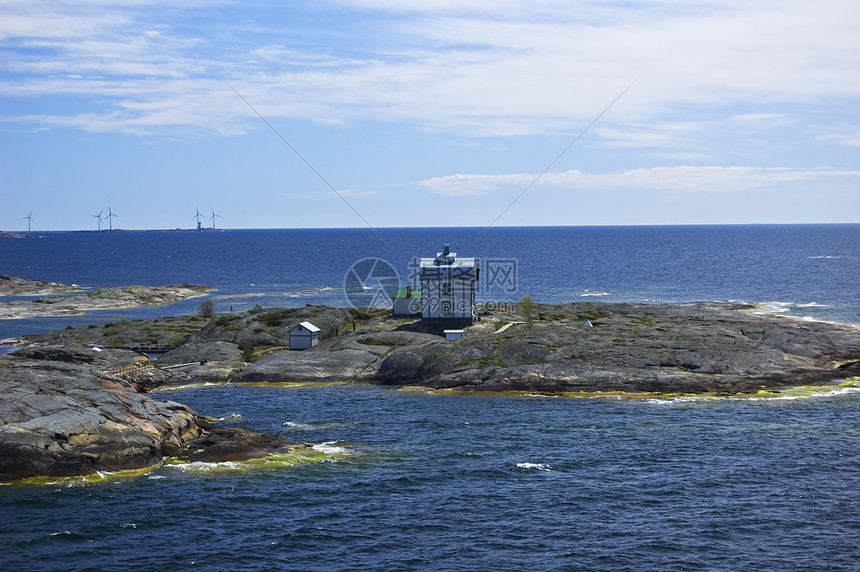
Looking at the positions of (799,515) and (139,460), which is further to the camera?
(139,460)

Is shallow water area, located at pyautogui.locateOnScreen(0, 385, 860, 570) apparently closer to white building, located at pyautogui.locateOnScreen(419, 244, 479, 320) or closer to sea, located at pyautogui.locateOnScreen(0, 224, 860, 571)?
sea, located at pyautogui.locateOnScreen(0, 224, 860, 571)

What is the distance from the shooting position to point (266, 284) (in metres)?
183

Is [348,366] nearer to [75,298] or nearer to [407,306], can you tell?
[407,306]

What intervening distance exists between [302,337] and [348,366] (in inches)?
420

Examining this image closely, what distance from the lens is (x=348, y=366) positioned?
7519cm

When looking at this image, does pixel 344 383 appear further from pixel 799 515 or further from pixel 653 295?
pixel 653 295

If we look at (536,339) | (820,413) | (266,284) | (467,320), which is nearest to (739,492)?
(820,413)

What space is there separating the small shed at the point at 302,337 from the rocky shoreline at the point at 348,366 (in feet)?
4.94

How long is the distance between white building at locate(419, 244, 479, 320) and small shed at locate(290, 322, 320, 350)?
12.7 metres

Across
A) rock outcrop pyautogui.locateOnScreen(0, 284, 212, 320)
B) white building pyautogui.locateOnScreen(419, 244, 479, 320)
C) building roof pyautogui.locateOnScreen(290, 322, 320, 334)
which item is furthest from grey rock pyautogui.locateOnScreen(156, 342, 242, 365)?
rock outcrop pyautogui.locateOnScreen(0, 284, 212, 320)

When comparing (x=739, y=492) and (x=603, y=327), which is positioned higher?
(x=603, y=327)

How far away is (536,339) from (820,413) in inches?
997

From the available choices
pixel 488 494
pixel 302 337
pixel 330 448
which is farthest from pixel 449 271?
pixel 488 494

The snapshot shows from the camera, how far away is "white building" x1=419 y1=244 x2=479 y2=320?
283 ft
